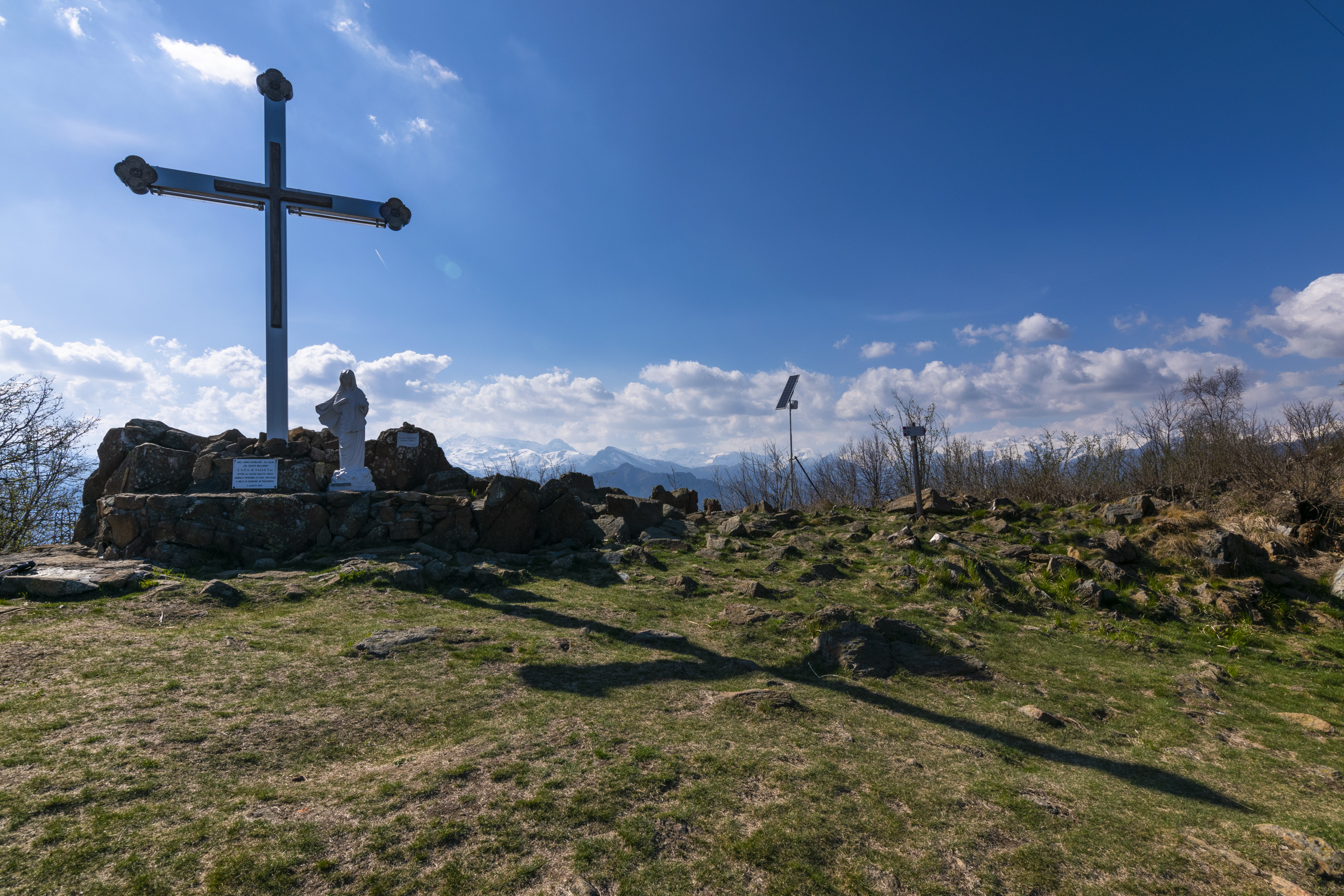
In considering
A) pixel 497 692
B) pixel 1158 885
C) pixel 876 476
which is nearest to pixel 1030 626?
pixel 1158 885

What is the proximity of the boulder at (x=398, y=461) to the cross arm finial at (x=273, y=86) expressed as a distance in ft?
27.0

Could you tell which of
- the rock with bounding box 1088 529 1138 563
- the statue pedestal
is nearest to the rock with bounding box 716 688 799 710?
the rock with bounding box 1088 529 1138 563

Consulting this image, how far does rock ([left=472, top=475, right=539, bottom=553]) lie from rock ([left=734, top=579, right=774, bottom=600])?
15.8ft

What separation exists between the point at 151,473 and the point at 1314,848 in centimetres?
1583

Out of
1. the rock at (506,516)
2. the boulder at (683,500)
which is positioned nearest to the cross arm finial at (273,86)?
the rock at (506,516)

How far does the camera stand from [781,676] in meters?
6.66

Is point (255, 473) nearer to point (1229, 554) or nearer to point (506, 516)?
point (506, 516)

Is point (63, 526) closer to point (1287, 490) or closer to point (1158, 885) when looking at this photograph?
point (1158, 885)

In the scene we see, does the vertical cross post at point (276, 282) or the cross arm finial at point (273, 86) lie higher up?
the cross arm finial at point (273, 86)

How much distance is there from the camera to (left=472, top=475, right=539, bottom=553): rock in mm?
11891

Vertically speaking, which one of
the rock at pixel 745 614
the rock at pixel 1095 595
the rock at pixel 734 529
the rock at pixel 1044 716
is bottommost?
the rock at pixel 1044 716

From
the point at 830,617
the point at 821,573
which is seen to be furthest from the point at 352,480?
the point at 830,617

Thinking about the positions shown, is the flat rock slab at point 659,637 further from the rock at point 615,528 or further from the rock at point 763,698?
the rock at point 615,528

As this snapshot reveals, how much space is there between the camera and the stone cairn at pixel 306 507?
9.76 meters
